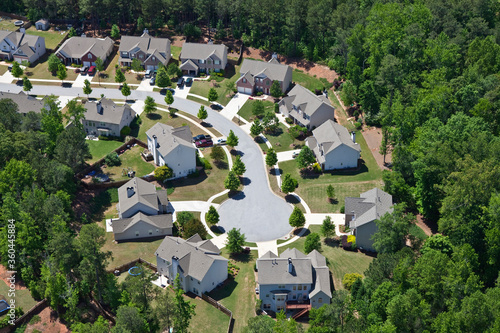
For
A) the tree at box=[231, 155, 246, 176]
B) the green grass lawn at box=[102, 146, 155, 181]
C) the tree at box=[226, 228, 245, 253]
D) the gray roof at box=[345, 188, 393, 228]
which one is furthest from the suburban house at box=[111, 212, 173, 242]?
the gray roof at box=[345, 188, 393, 228]

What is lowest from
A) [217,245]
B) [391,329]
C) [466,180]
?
[217,245]

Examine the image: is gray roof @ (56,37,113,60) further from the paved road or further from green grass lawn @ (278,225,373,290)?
green grass lawn @ (278,225,373,290)

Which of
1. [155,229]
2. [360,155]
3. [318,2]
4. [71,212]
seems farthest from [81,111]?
[318,2]

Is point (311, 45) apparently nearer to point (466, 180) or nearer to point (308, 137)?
point (308, 137)

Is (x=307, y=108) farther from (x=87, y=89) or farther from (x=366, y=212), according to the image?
(x=87, y=89)

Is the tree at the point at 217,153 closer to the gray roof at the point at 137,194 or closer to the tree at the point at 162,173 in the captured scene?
the tree at the point at 162,173
